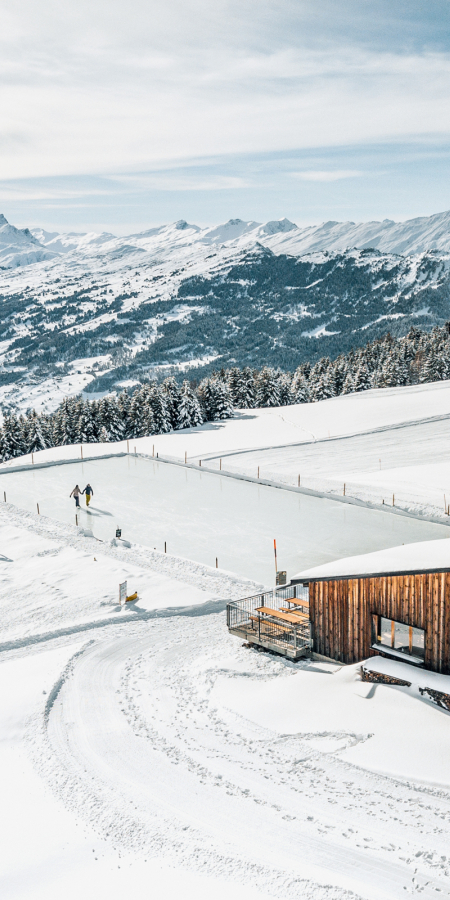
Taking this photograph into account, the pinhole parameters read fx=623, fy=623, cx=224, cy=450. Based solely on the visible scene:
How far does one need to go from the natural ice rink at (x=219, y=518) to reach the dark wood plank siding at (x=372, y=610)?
5.94 m

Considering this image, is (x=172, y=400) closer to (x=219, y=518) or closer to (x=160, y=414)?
(x=160, y=414)

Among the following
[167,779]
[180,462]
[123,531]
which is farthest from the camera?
[180,462]

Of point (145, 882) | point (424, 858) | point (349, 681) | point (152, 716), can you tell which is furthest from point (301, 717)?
point (145, 882)

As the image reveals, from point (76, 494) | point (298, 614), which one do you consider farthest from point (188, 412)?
point (298, 614)

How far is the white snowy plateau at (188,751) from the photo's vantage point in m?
8.32

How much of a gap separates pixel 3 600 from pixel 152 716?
9156 mm

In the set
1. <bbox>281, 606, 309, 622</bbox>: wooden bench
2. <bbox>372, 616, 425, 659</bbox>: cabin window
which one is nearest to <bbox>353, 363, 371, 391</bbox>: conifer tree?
<bbox>281, 606, 309, 622</bbox>: wooden bench

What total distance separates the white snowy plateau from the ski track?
29 mm

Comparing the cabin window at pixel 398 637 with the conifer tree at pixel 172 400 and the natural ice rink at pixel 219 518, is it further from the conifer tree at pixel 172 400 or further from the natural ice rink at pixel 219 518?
Result: the conifer tree at pixel 172 400

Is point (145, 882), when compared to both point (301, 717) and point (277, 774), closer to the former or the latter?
point (277, 774)

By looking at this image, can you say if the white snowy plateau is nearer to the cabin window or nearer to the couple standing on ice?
the cabin window

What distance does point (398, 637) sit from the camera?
13.2m

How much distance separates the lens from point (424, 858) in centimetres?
837

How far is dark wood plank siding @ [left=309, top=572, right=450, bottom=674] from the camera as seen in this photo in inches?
490
